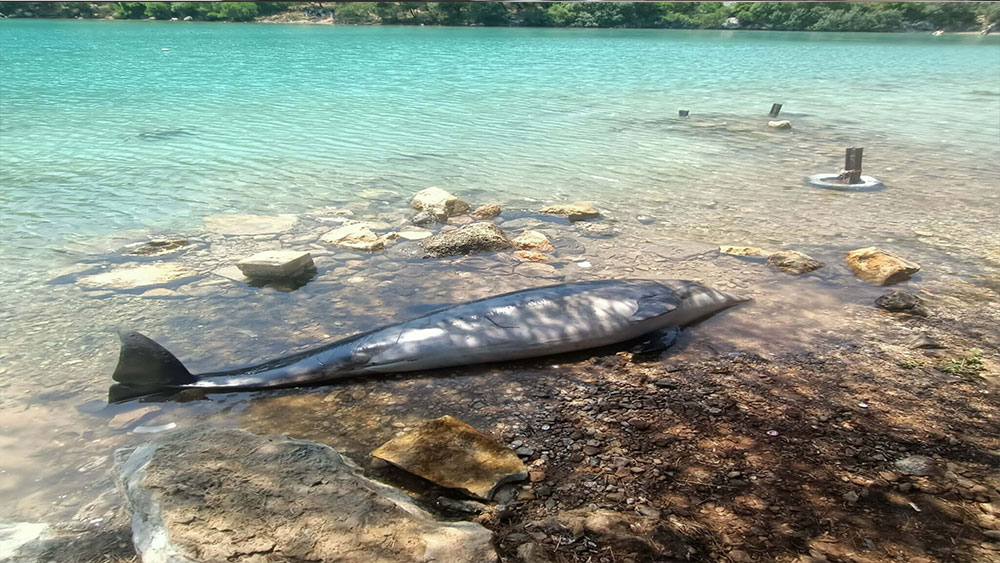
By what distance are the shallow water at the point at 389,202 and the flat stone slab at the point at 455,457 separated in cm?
47

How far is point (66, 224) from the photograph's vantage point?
9102 millimetres

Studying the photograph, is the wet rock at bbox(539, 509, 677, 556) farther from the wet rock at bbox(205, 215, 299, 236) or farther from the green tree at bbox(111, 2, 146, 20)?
the green tree at bbox(111, 2, 146, 20)

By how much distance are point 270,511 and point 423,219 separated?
6.41 metres

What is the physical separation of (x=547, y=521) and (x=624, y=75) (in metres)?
30.3

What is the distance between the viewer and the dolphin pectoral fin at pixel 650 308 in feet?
18.4

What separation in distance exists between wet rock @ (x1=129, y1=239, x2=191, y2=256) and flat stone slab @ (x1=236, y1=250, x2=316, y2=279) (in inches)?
60.4

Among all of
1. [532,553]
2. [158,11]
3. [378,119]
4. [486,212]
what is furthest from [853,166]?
[158,11]

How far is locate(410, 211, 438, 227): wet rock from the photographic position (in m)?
9.03

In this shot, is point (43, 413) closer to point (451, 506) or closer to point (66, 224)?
point (451, 506)

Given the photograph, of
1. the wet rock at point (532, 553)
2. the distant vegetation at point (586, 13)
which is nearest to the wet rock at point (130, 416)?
the wet rock at point (532, 553)

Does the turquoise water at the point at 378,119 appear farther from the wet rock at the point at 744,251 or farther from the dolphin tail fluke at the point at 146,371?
the dolphin tail fluke at the point at 146,371

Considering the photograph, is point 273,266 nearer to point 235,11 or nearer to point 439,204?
point 439,204

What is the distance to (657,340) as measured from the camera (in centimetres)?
557

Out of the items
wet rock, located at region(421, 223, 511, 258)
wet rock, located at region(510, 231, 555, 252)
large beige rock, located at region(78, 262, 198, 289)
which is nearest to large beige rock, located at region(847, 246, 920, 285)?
wet rock, located at region(510, 231, 555, 252)
